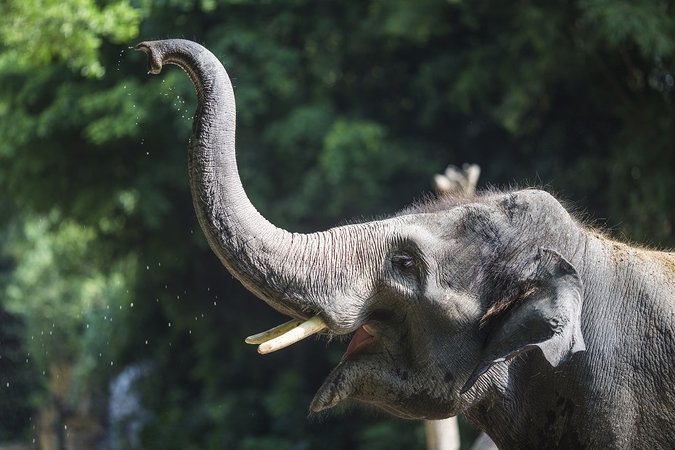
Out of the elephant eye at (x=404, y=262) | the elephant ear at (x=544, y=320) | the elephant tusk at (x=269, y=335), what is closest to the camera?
the elephant ear at (x=544, y=320)

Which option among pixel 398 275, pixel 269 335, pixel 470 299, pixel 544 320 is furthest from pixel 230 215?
pixel 544 320

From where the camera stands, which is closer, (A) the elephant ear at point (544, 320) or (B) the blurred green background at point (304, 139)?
(A) the elephant ear at point (544, 320)

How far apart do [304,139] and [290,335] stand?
9137 millimetres

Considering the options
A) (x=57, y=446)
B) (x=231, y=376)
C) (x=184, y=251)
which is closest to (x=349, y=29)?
(x=184, y=251)

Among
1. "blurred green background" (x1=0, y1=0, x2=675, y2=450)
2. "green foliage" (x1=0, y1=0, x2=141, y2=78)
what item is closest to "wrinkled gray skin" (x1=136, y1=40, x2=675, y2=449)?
"green foliage" (x1=0, y1=0, x2=141, y2=78)

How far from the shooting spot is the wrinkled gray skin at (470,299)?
7.83 feet

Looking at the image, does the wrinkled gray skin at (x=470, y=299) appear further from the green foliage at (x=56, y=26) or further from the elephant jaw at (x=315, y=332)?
the green foliage at (x=56, y=26)

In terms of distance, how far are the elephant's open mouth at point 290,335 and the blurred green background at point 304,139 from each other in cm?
599

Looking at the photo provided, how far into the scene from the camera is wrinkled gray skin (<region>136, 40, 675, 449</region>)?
2387 mm

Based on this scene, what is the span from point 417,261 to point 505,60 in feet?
27.3

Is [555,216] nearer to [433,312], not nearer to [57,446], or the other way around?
[433,312]

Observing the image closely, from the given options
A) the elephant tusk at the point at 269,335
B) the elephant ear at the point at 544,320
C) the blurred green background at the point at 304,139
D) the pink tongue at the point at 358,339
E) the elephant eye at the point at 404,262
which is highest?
the elephant ear at the point at 544,320

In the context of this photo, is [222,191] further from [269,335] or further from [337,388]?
[337,388]

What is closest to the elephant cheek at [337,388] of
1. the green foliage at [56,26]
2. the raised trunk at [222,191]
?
the raised trunk at [222,191]
